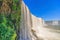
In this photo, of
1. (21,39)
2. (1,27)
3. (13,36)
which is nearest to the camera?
(1,27)

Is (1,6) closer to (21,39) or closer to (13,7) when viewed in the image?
(13,7)

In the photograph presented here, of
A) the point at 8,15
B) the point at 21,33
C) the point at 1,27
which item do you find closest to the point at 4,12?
the point at 8,15

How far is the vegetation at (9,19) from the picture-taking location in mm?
3518

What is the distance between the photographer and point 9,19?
3.75 metres

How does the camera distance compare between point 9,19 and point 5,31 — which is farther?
point 9,19

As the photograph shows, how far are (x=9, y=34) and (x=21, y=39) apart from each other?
1.76 feet

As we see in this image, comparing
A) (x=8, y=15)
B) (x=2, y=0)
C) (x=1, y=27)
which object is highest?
(x=2, y=0)

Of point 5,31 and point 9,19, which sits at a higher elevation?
point 9,19

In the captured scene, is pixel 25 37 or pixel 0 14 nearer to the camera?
pixel 0 14

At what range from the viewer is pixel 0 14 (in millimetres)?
3531

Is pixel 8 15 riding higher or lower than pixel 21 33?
higher

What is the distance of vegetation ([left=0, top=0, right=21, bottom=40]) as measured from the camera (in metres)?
3.52

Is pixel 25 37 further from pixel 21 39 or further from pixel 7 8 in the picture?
pixel 7 8

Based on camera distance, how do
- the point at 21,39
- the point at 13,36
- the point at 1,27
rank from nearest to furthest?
the point at 1,27, the point at 13,36, the point at 21,39
